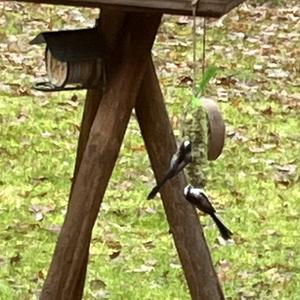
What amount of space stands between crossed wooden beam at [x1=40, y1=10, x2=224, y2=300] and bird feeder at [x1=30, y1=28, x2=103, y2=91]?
40 mm

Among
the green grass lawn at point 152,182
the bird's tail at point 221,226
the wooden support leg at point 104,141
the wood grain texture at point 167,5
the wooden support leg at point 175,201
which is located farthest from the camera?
the green grass lawn at point 152,182

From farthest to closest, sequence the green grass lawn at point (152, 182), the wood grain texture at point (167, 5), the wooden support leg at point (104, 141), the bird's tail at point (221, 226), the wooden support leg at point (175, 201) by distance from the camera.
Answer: the green grass lawn at point (152, 182), the wooden support leg at point (175, 201), the wooden support leg at point (104, 141), the bird's tail at point (221, 226), the wood grain texture at point (167, 5)

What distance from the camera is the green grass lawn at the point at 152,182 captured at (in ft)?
17.4

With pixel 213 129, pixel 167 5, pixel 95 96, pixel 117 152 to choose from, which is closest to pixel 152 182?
pixel 95 96

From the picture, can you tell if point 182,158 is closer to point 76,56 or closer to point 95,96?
point 76,56

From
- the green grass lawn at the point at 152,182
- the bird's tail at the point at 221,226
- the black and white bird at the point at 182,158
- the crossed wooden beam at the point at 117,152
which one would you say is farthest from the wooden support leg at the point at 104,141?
the green grass lawn at the point at 152,182

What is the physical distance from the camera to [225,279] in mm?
5312

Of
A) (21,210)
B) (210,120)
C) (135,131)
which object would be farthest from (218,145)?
(135,131)

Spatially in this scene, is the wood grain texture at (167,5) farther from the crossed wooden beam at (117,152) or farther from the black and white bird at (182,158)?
the black and white bird at (182,158)

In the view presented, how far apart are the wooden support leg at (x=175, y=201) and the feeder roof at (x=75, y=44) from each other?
0.25m

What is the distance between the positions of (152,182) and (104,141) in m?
3.20

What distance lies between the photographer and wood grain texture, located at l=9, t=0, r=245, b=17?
3.01 metres

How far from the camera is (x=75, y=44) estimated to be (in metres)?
3.39

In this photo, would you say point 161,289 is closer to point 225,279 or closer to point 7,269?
point 225,279
